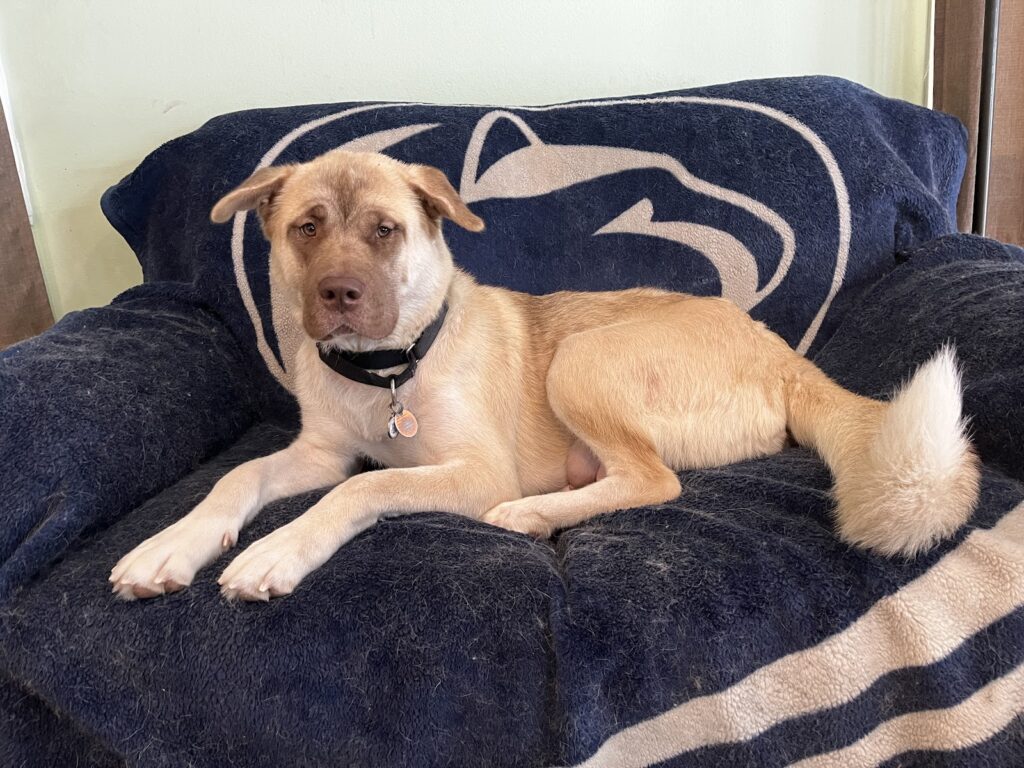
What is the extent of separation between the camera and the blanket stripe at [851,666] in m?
1.23

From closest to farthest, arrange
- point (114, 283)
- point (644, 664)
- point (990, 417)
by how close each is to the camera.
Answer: point (644, 664) → point (990, 417) → point (114, 283)

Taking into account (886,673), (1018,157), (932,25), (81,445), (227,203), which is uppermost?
(932,25)

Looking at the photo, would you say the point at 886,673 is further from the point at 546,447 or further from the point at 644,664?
the point at 546,447

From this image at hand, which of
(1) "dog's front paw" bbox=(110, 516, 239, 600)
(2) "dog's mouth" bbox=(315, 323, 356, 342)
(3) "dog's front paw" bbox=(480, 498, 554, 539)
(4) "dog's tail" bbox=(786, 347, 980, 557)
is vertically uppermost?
(2) "dog's mouth" bbox=(315, 323, 356, 342)

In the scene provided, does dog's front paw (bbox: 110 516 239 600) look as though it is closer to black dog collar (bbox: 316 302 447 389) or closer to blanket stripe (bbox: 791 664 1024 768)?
black dog collar (bbox: 316 302 447 389)

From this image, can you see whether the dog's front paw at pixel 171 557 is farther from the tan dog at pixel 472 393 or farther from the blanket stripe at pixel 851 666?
the blanket stripe at pixel 851 666

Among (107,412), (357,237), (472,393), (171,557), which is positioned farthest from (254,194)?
(171,557)

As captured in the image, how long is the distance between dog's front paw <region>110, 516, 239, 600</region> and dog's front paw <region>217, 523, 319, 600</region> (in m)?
0.08

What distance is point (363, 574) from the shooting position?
53.8 inches

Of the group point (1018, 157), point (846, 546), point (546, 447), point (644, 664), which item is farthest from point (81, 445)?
point (1018, 157)

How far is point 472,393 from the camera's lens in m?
1.92

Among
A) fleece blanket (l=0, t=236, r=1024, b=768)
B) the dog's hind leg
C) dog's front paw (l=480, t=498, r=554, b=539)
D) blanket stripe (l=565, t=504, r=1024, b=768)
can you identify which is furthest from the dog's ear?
blanket stripe (l=565, t=504, r=1024, b=768)

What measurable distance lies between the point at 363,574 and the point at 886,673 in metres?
0.93

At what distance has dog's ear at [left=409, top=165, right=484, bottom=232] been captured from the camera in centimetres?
181
